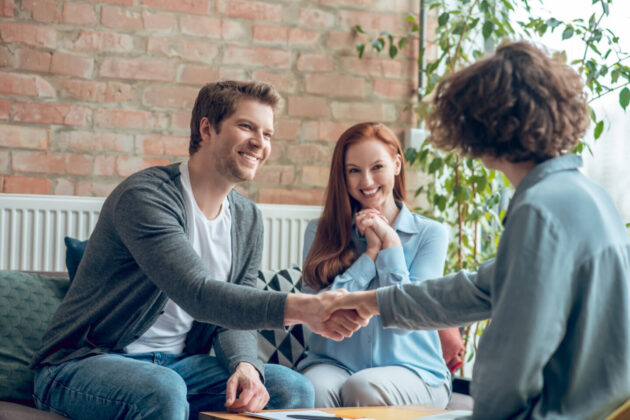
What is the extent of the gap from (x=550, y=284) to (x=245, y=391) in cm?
88

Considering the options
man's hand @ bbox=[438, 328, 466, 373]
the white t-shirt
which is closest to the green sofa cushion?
the white t-shirt

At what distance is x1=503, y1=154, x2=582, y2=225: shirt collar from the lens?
48.3 inches

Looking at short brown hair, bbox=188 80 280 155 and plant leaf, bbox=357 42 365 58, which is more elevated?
plant leaf, bbox=357 42 365 58

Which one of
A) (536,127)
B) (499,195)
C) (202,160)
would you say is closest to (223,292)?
(202,160)

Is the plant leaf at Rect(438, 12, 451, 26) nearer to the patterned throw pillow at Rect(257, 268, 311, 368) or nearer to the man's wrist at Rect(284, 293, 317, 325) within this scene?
the patterned throw pillow at Rect(257, 268, 311, 368)

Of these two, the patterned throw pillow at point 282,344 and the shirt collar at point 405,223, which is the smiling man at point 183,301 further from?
the shirt collar at point 405,223

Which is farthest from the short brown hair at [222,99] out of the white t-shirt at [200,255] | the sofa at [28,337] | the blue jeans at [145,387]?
the blue jeans at [145,387]

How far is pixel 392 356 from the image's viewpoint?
2180 millimetres

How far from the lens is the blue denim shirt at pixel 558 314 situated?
43.1 inches

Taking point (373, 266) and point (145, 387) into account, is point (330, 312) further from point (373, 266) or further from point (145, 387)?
point (373, 266)

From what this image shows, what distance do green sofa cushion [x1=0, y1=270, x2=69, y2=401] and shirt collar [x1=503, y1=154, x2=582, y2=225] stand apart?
4.61ft

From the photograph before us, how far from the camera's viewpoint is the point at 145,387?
1.65 meters

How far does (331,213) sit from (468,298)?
991 mm

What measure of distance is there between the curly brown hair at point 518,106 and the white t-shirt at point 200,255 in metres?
0.90
